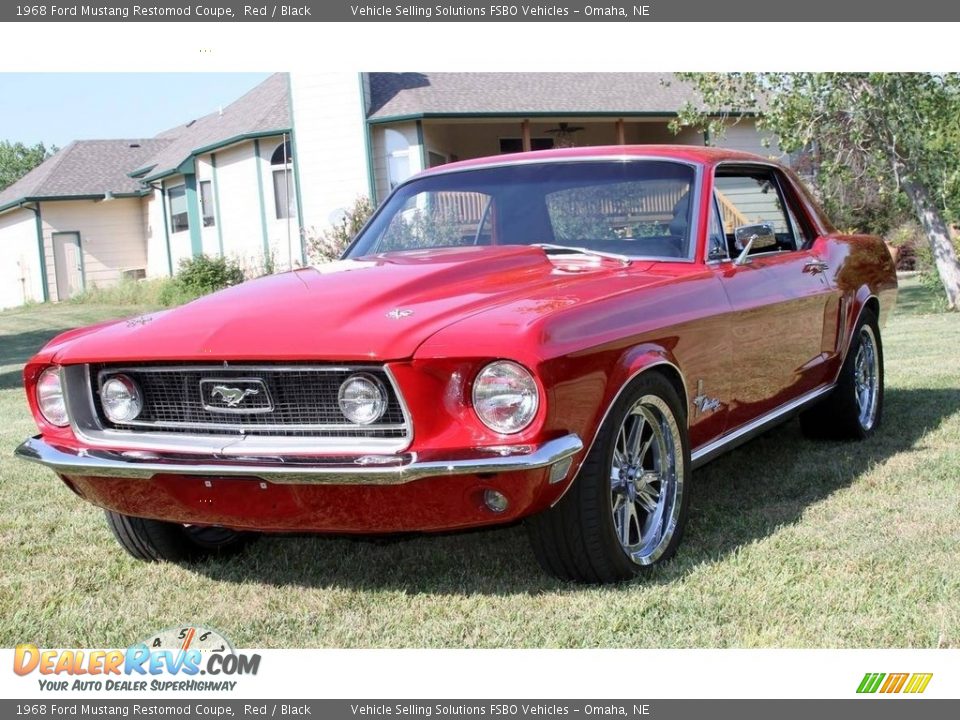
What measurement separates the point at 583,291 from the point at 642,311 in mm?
224

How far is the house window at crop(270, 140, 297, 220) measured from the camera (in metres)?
21.8

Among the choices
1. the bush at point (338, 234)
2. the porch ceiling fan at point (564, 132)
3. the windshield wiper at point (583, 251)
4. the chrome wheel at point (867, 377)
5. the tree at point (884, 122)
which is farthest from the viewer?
the porch ceiling fan at point (564, 132)

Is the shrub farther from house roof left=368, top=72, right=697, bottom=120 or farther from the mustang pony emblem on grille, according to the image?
the mustang pony emblem on grille

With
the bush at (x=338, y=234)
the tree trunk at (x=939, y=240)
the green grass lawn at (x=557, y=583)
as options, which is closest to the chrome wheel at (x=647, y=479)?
the green grass lawn at (x=557, y=583)

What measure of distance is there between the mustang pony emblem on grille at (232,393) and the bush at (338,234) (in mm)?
16081

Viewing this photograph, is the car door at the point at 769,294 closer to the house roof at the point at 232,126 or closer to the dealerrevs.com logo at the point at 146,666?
the dealerrevs.com logo at the point at 146,666

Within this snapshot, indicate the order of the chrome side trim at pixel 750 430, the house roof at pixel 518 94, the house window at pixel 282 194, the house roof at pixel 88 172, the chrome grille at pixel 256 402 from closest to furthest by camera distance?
the chrome grille at pixel 256 402, the chrome side trim at pixel 750 430, the house roof at pixel 518 94, the house window at pixel 282 194, the house roof at pixel 88 172

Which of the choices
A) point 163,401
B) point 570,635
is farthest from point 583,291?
point 163,401

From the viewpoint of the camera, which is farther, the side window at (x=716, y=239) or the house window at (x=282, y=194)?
the house window at (x=282, y=194)

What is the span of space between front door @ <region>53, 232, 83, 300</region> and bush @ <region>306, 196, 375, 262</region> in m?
10.5

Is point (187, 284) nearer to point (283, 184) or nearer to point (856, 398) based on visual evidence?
point (283, 184)

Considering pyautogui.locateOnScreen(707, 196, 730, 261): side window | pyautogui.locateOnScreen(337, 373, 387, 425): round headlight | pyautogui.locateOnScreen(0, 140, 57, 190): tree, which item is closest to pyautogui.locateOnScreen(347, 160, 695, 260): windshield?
pyautogui.locateOnScreen(707, 196, 730, 261): side window

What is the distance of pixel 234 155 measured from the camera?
2338 centimetres

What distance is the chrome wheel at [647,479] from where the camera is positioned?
3.85 meters
